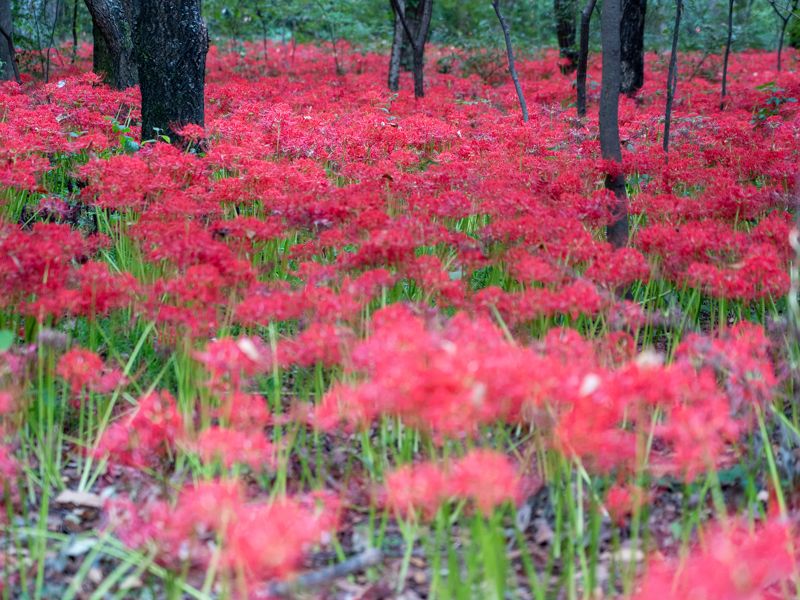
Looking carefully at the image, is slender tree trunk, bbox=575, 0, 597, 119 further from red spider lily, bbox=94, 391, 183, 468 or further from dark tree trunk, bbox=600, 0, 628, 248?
red spider lily, bbox=94, 391, 183, 468

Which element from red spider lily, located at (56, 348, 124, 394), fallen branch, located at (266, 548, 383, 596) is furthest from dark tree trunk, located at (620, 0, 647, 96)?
fallen branch, located at (266, 548, 383, 596)

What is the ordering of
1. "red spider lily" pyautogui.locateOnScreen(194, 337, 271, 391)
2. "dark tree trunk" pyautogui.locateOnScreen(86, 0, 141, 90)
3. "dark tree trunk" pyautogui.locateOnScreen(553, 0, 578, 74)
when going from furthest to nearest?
"dark tree trunk" pyautogui.locateOnScreen(553, 0, 578, 74), "dark tree trunk" pyautogui.locateOnScreen(86, 0, 141, 90), "red spider lily" pyautogui.locateOnScreen(194, 337, 271, 391)

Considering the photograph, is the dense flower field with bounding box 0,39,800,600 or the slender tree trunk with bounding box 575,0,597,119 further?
the slender tree trunk with bounding box 575,0,597,119

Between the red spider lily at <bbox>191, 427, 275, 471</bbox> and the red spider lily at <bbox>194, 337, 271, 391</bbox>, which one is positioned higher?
the red spider lily at <bbox>194, 337, 271, 391</bbox>

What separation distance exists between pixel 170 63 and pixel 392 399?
491cm

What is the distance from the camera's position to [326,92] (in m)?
10.6

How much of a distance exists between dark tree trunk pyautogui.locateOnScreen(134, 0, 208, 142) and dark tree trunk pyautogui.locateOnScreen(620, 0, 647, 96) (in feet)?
21.3

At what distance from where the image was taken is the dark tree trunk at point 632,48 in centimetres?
1062

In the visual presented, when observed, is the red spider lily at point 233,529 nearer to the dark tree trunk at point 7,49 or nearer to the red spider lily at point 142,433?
the red spider lily at point 142,433

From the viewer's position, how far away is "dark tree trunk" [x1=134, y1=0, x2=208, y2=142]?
6.07 m

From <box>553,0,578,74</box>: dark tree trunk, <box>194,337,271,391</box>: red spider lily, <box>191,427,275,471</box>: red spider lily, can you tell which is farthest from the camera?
<box>553,0,578,74</box>: dark tree trunk

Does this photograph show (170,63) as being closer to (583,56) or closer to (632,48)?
(583,56)

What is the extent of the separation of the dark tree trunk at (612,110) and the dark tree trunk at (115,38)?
5.88m

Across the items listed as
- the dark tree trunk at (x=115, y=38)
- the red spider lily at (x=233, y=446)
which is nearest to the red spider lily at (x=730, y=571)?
the red spider lily at (x=233, y=446)
